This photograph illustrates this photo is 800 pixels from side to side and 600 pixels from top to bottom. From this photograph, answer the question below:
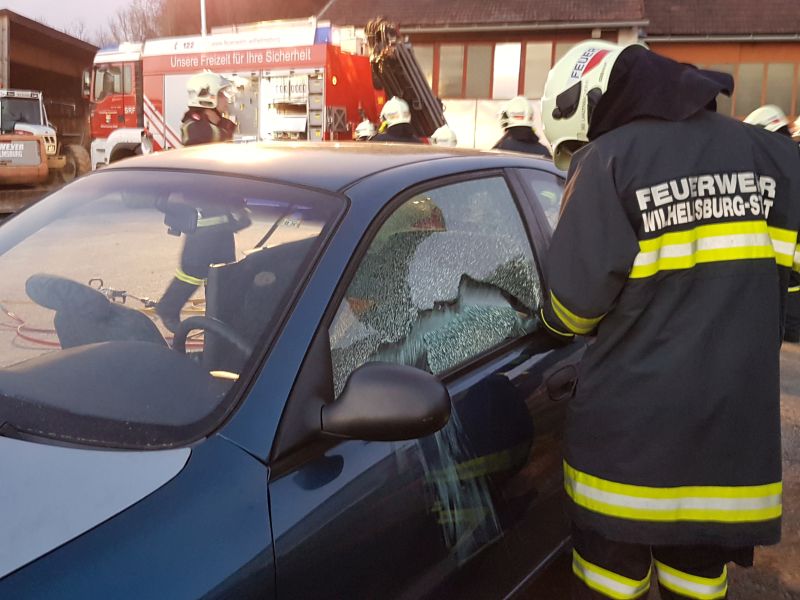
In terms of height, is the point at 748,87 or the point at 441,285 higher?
the point at 748,87

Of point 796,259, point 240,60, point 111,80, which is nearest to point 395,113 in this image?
point 240,60

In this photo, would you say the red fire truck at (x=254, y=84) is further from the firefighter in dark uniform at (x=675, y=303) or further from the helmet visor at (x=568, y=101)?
the firefighter in dark uniform at (x=675, y=303)

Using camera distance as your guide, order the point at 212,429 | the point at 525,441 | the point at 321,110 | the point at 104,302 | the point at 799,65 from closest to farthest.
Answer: the point at 212,429 < the point at 104,302 < the point at 525,441 < the point at 321,110 < the point at 799,65

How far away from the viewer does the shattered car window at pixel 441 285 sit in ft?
5.76

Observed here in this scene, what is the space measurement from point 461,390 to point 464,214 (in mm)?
586

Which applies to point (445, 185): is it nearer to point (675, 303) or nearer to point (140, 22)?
point (675, 303)

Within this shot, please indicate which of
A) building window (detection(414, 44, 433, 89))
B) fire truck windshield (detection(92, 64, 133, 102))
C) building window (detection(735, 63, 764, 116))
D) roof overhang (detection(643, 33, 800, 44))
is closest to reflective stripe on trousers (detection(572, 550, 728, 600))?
fire truck windshield (detection(92, 64, 133, 102))

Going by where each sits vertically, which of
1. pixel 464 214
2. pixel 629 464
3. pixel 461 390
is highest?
pixel 464 214

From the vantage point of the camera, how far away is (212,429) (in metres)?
1.41

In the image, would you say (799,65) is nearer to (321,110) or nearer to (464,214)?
(321,110)

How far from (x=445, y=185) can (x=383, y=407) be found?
0.89 metres

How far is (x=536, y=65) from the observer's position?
1961 cm

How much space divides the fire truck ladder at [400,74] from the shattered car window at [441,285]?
10.1 m

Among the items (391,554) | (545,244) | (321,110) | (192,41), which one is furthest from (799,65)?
(391,554)
